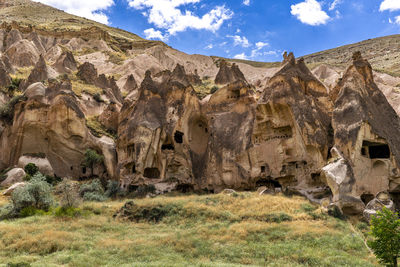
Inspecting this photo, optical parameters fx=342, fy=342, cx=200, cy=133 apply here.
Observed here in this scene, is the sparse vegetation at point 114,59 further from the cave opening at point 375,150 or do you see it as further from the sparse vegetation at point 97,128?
the cave opening at point 375,150

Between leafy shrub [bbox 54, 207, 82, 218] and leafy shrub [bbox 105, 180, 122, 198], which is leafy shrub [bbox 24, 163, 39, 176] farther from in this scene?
leafy shrub [bbox 54, 207, 82, 218]

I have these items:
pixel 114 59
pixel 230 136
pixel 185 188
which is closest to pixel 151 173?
pixel 185 188

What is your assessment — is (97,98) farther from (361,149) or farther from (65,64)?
(361,149)

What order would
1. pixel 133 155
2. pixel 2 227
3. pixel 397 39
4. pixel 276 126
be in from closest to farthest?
pixel 2 227 → pixel 276 126 → pixel 133 155 → pixel 397 39

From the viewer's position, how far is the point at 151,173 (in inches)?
1378

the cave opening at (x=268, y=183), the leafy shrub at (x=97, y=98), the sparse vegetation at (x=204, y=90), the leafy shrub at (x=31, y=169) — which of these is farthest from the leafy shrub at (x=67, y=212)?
the leafy shrub at (x=97, y=98)

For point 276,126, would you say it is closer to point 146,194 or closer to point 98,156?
point 146,194

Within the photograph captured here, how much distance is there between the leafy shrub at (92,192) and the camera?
29.6 metres

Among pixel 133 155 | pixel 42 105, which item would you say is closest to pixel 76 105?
pixel 42 105

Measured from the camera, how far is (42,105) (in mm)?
36875

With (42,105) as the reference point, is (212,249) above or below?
below

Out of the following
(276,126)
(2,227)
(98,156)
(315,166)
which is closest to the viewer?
(2,227)

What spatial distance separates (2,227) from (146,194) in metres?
13.7

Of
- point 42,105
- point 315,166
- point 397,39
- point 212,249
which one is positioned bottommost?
point 212,249
